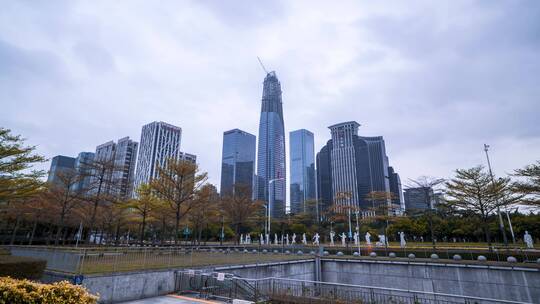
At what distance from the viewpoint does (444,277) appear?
73.7 feet

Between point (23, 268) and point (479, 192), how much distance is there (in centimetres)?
3848

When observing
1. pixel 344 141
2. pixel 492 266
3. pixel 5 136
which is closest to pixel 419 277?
pixel 492 266

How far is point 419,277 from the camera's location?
2358 cm

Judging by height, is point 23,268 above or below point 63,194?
below

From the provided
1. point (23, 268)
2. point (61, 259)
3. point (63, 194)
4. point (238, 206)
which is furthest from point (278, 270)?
point (63, 194)

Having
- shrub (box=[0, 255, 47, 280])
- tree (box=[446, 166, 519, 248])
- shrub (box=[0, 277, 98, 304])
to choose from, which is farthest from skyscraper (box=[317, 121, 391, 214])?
shrub (box=[0, 277, 98, 304])

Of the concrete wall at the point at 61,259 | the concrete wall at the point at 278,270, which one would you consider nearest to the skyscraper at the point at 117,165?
the concrete wall at the point at 61,259

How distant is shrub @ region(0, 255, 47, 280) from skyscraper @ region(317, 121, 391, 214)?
369 ft

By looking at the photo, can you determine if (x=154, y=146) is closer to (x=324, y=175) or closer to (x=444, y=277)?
(x=324, y=175)

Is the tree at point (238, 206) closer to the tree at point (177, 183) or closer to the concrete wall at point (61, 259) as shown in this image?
the tree at point (177, 183)

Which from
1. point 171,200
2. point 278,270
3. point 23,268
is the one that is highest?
point 171,200

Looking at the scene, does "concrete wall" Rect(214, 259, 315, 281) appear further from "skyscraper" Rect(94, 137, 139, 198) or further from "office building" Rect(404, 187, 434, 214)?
"skyscraper" Rect(94, 137, 139, 198)

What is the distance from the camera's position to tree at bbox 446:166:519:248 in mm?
31531

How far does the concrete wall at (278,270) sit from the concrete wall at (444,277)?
259cm
